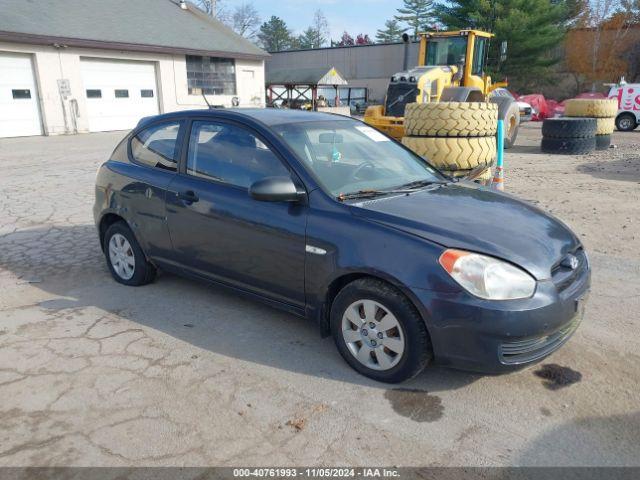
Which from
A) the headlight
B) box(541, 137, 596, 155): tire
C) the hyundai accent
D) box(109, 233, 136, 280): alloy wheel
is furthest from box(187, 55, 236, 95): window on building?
the headlight

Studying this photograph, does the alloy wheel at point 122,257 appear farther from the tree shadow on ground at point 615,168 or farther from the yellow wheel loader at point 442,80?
the tree shadow on ground at point 615,168

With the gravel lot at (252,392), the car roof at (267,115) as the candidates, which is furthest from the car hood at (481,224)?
the car roof at (267,115)

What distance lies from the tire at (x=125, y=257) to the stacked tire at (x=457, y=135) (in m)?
3.66

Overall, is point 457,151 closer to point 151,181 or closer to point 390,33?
point 151,181

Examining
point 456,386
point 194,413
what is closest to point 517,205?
point 456,386

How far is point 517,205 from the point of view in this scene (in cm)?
374

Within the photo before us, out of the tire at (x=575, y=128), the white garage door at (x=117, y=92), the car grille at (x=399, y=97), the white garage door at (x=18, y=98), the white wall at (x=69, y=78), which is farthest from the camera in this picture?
the white garage door at (x=117, y=92)

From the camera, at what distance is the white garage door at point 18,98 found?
762 inches

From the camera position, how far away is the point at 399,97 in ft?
39.9

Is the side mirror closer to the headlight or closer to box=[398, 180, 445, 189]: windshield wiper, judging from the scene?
box=[398, 180, 445, 189]: windshield wiper

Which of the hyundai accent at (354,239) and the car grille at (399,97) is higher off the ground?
the car grille at (399,97)

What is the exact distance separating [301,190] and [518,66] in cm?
3766

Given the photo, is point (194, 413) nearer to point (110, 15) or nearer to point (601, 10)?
point (110, 15)

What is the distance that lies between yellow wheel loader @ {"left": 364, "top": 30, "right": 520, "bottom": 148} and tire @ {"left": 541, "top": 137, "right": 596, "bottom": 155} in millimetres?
1387
